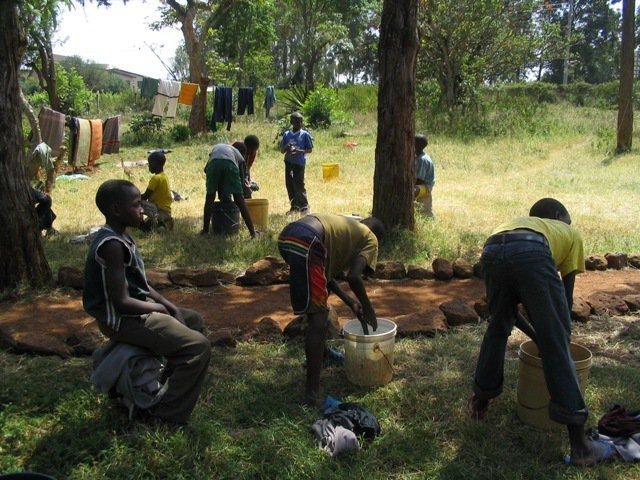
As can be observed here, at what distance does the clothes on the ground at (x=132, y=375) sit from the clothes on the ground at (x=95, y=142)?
554 inches

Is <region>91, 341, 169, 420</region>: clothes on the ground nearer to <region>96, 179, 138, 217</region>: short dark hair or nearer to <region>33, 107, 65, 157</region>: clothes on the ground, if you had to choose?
<region>96, 179, 138, 217</region>: short dark hair

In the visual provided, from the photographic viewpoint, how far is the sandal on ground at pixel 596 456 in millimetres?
2936

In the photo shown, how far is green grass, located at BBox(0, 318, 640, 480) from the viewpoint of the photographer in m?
2.90

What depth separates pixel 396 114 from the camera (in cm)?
722

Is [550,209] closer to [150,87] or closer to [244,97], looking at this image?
[150,87]

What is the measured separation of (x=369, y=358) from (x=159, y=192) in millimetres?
5178

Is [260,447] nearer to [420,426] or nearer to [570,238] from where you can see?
[420,426]

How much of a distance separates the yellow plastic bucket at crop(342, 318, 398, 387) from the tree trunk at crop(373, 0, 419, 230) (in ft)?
12.3

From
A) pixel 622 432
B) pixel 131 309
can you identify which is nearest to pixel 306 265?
pixel 131 309

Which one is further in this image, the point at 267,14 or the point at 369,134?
the point at 267,14

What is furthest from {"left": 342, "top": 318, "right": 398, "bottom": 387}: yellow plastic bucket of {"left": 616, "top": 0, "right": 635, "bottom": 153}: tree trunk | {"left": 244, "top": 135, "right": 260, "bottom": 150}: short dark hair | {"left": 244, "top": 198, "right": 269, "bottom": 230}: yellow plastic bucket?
{"left": 616, "top": 0, "right": 635, "bottom": 153}: tree trunk

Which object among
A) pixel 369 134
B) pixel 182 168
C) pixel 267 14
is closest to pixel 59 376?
pixel 182 168

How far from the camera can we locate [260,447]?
10.0 ft

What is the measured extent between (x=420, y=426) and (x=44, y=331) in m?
2.98
